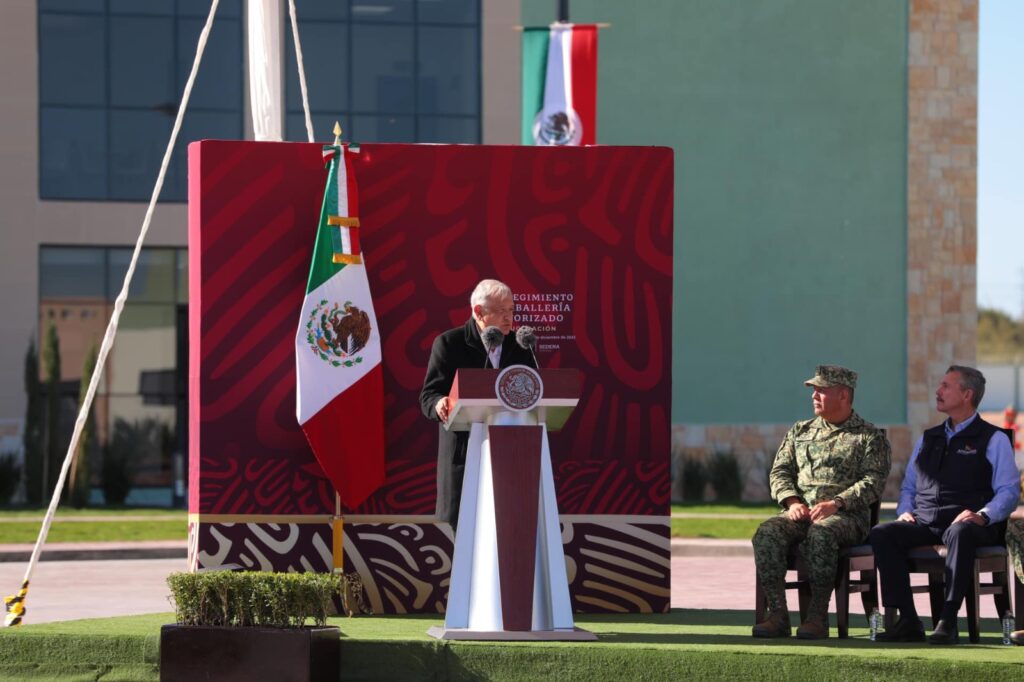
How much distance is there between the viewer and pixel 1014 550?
9.00 m

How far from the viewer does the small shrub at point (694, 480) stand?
29.8 metres

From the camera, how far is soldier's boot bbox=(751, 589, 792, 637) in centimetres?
909

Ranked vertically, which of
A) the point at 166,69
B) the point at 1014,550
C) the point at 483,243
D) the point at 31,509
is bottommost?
the point at 31,509

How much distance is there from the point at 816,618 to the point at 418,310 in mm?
3066

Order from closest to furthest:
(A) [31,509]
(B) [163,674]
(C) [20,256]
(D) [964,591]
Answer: (B) [163,674] < (D) [964,591] < (A) [31,509] < (C) [20,256]

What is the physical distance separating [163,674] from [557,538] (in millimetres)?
A: 1934

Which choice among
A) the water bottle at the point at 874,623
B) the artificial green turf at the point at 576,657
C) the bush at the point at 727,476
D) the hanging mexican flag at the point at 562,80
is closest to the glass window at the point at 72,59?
the hanging mexican flag at the point at 562,80

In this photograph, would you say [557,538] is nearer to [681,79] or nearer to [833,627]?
[833,627]

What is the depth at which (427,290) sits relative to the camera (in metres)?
10.7

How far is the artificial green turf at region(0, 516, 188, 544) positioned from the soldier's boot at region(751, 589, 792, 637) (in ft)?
41.5

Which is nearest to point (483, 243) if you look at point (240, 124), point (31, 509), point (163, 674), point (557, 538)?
point (557, 538)

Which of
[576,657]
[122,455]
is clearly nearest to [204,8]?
[122,455]

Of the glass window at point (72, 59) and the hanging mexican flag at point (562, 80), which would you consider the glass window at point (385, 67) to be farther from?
the hanging mexican flag at point (562, 80)

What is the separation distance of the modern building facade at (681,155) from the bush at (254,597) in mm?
21396
